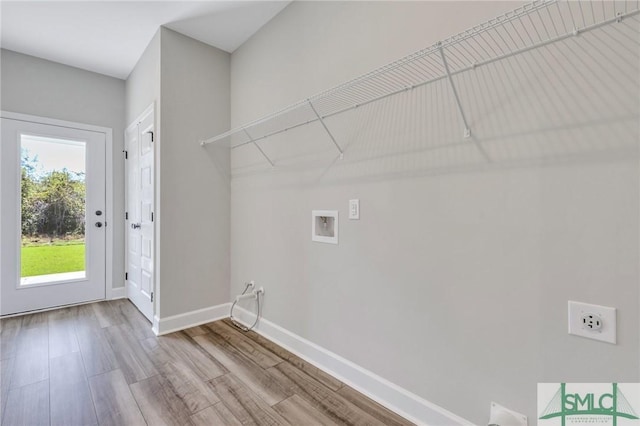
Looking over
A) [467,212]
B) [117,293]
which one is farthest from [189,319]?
[467,212]

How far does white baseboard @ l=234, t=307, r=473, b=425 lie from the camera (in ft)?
4.53

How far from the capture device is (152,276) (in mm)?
2596

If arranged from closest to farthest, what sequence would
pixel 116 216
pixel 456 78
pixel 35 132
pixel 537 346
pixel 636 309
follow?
pixel 636 309
pixel 537 346
pixel 456 78
pixel 35 132
pixel 116 216

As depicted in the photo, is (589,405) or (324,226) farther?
(324,226)

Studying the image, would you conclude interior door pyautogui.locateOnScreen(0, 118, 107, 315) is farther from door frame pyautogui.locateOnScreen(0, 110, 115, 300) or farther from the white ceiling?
the white ceiling

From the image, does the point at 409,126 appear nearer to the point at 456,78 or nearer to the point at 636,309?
the point at 456,78

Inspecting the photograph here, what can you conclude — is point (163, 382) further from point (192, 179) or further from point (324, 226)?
point (192, 179)

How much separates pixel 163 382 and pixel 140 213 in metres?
1.84

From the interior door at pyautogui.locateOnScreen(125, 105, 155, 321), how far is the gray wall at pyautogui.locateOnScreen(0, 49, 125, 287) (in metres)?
0.14

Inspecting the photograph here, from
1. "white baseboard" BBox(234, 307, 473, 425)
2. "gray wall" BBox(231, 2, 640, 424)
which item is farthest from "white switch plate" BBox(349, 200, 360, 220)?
"white baseboard" BBox(234, 307, 473, 425)

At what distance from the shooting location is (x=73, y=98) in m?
3.22

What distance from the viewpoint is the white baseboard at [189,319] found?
245 centimetres

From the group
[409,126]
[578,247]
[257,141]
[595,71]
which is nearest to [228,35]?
[257,141]

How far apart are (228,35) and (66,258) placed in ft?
9.70
